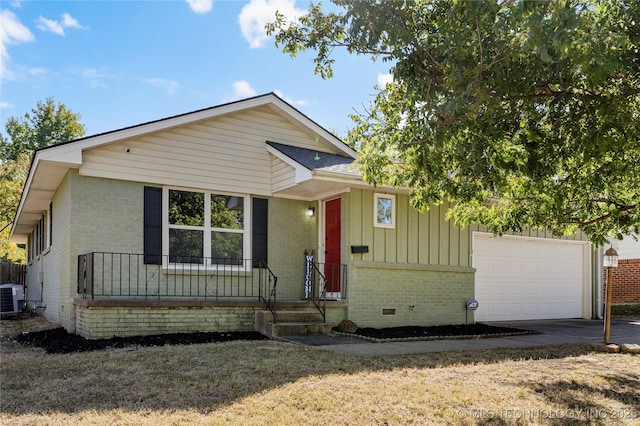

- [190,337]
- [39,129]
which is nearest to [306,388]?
[190,337]

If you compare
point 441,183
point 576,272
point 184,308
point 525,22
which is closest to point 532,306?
point 576,272

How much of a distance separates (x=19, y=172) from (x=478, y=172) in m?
23.1

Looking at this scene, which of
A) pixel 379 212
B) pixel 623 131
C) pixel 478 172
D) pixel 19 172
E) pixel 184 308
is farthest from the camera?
pixel 19 172

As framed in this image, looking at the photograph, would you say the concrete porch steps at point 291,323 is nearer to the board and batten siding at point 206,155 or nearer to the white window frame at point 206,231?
the white window frame at point 206,231

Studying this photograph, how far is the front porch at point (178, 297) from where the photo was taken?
942 centimetres

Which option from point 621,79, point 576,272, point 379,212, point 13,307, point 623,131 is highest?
point 621,79

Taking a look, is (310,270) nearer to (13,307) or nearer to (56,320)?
(56,320)

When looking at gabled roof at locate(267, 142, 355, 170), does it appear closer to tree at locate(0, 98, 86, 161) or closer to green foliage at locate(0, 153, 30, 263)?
green foliage at locate(0, 153, 30, 263)

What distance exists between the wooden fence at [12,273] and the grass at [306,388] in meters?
16.3

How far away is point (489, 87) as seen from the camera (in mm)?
5918

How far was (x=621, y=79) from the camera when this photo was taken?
20.1 ft

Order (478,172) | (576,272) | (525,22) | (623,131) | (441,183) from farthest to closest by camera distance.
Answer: (576,272), (441,183), (478,172), (623,131), (525,22)

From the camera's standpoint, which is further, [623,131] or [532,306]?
[532,306]

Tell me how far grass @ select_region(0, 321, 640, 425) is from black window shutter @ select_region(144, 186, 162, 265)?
2.84 metres
